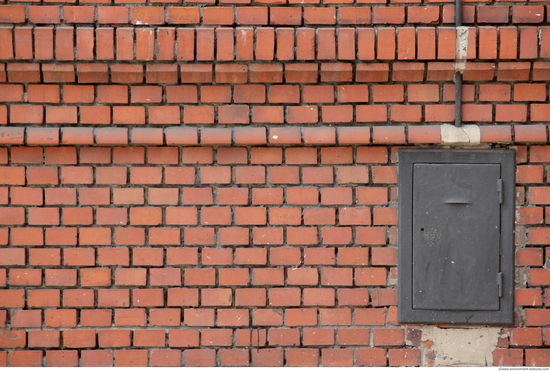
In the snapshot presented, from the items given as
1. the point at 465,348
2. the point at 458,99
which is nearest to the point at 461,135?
the point at 458,99

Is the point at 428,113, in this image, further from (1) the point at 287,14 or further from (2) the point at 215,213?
(2) the point at 215,213

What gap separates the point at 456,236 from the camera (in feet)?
7.29

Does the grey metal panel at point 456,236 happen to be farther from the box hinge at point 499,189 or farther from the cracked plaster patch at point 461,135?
the cracked plaster patch at point 461,135

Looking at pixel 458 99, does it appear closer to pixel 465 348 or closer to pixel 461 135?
pixel 461 135

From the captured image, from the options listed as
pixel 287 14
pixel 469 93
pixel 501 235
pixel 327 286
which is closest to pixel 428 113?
pixel 469 93

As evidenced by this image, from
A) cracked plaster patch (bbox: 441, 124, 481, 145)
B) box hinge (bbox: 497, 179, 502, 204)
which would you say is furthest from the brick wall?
box hinge (bbox: 497, 179, 502, 204)

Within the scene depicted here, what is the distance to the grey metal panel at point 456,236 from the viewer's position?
2.21 metres

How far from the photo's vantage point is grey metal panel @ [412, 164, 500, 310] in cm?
221

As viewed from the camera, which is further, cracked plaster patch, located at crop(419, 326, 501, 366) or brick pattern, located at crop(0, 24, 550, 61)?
cracked plaster patch, located at crop(419, 326, 501, 366)

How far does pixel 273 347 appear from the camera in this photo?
2248 mm

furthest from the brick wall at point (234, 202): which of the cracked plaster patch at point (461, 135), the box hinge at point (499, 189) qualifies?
the box hinge at point (499, 189)

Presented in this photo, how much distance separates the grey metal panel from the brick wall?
134 millimetres

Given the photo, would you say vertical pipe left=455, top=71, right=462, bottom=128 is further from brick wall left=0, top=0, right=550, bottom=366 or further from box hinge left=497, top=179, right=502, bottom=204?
box hinge left=497, top=179, right=502, bottom=204

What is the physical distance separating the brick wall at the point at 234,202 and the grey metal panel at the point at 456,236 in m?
0.13
